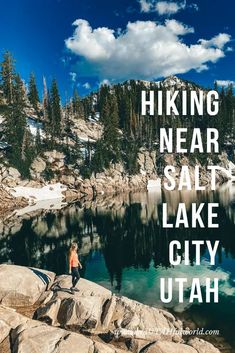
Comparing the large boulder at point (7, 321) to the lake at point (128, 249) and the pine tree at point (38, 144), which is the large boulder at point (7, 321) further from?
the pine tree at point (38, 144)

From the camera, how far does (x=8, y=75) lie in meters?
122

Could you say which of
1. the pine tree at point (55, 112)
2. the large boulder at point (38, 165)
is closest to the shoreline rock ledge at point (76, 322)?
the large boulder at point (38, 165)

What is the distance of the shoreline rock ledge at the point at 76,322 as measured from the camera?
16891 millimetres

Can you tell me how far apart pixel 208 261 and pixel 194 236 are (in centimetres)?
1107

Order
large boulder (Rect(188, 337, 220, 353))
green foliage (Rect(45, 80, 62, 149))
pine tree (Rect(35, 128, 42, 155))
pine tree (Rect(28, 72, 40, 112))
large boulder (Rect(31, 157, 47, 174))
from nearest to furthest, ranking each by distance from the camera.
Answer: large boulder (Rect(188, 337, 220, 353)) → large boulder (Rect(31, 157, 47, 174)) → pine tree (Rect(35, 128, 42, 155)) → green foliage (Rect(45, 80, 62, 149)) → pine tree (Rect(28, 72, 40, 112))

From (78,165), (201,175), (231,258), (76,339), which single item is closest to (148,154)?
(201,175)

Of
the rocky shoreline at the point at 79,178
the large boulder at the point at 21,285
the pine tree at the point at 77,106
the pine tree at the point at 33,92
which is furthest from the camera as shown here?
the pine tree at the point at 77,106

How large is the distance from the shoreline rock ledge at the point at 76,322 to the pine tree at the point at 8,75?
106m

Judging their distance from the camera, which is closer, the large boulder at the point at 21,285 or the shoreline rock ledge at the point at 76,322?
the shoreline rock ledge at the point at 76,322

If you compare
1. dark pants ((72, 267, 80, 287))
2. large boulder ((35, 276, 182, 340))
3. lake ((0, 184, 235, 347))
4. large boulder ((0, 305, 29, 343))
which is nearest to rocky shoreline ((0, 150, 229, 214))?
lake ((0, 184, 235, 347))

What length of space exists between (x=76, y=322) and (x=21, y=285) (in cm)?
482

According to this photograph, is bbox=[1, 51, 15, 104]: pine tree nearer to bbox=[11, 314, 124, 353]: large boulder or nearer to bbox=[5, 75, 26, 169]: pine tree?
bbox=[5, 75, 26, 169]: pine tree

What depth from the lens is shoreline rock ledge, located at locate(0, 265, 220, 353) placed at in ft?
55.4

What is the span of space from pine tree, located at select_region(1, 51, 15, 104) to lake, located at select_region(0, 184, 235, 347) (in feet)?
183
